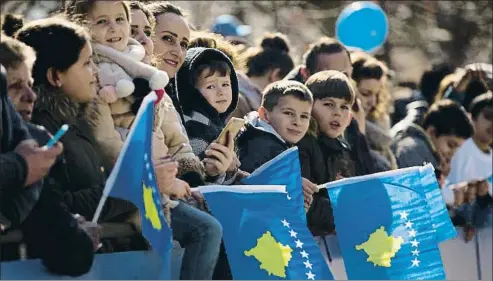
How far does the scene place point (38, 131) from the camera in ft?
18.3

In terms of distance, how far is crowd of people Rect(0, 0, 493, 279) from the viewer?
218 inches

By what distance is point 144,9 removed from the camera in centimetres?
734

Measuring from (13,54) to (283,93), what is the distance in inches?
94.8

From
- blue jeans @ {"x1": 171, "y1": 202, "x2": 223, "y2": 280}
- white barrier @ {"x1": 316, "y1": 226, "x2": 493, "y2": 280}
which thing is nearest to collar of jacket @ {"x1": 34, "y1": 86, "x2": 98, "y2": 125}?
blue jeans @ {"x1": 171, "y1": 202, "x2": 223, "y2": 280}

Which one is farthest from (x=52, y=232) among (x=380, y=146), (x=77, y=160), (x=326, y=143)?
(x=380, y=146)

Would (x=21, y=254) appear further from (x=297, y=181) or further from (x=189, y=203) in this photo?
(x=297, y=181)

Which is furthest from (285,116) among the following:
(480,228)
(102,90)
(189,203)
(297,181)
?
(480,228)

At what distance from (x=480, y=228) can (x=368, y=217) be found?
3.09 metres

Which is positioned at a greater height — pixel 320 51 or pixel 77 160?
pixel 77 160

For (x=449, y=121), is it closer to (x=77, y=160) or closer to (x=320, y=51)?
(x=320, y=51)

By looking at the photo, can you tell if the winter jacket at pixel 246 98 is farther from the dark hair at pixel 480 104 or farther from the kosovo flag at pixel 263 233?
the dark hair at pixel 480 104

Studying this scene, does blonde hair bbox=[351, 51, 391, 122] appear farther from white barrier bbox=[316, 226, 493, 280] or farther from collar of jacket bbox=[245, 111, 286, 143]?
collar of jacket bbox=[245, 111, 286, 143]

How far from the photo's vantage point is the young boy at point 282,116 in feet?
24.8

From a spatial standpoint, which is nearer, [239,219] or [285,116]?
[239,219]
